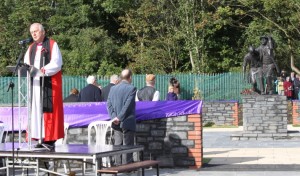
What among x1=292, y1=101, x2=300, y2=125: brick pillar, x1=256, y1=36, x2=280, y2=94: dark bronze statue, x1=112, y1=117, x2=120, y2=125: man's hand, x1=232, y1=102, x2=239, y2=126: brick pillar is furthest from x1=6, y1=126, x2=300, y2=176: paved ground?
x1=232, y1=102, x2=239, y2=126: brick pillar

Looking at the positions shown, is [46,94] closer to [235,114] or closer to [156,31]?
[235,114]

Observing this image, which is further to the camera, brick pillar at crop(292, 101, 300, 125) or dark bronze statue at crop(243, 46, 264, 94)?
brick pillar at crop(292, 101, 300, 125)

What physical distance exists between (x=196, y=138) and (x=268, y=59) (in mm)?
9466

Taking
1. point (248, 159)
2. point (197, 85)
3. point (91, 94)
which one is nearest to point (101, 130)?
point (91, 94)

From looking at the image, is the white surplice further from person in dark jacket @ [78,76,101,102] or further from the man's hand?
person in dark jacket @ [78,76,101,102]

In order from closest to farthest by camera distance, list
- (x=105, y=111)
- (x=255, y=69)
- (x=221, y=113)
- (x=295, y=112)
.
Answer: (x=105, y=111) → (x=255, y=69) → (x=295, y=112) → (x=221, y=113)

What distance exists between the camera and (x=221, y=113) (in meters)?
32.4

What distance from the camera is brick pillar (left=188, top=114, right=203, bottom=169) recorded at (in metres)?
15.4

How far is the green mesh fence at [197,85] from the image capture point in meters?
34.8

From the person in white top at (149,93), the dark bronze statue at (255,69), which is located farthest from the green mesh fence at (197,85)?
the person in white top at (149,93)

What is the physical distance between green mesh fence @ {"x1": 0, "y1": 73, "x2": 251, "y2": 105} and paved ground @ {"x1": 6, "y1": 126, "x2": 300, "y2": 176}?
1168cm

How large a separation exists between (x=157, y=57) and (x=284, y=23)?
724cm

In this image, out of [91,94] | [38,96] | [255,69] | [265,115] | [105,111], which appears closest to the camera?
[38,96]

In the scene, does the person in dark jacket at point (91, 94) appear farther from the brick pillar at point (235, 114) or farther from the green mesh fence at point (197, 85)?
the green mesh fence at point (197, 85)
